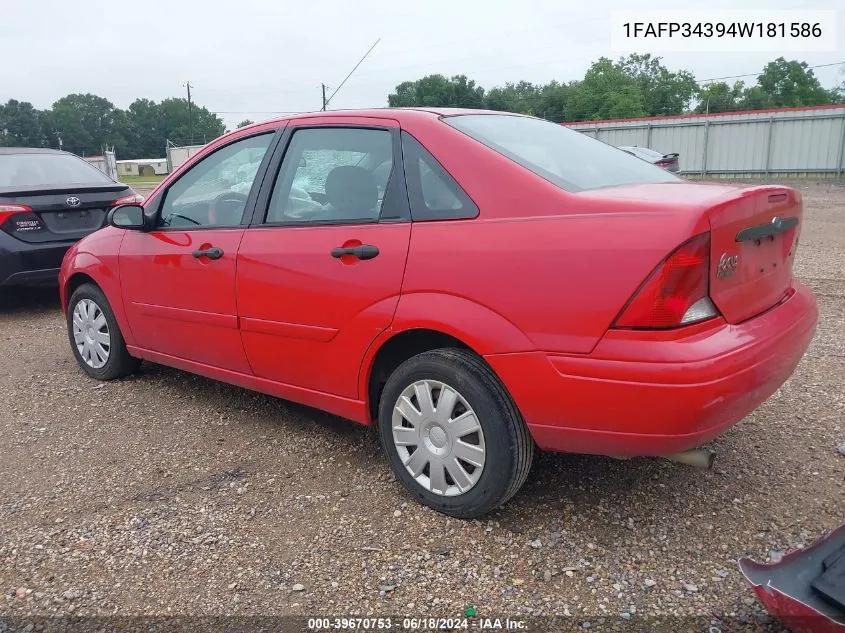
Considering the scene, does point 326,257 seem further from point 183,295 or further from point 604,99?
point 604,99

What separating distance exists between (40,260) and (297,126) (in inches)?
163

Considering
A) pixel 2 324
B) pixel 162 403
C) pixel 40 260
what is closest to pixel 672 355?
pixel 162 403

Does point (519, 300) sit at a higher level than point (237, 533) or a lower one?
higher

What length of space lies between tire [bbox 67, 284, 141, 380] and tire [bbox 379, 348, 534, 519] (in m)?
2.39

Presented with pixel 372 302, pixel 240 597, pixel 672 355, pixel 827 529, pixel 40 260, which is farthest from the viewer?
pixel 40 260

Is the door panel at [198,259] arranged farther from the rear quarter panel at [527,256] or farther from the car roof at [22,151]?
the car roof at [22,151]

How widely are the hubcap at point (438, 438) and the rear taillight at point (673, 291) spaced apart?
2.43 ft

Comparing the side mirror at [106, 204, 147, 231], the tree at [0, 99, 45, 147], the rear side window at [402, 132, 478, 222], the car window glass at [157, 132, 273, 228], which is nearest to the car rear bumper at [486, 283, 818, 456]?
the rear side window at [402, 132, 478, 222]

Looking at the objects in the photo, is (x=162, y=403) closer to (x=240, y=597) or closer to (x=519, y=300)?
(x=240, y=597)

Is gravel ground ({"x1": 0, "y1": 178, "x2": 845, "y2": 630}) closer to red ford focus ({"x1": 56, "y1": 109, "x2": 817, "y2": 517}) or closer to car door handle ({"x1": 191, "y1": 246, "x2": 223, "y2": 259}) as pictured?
red ford focus ({"x1": 56, "y1": 109, "x2": 817, "y2": 517})

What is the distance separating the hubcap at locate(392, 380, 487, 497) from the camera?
271 cm

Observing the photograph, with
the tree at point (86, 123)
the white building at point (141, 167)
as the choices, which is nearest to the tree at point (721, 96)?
the white building at point (141, 167)

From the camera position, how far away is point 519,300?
2.46m

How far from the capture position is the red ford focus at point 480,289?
228 centimetres
